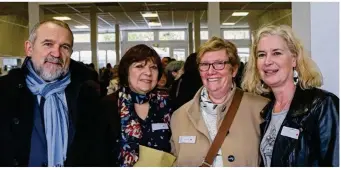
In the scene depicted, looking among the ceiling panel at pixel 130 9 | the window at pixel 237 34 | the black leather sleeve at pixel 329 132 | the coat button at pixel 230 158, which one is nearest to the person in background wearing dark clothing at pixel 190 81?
the coat button at pixel 230 158

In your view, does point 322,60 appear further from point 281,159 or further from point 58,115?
point 58,115

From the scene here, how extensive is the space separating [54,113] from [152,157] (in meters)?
0.53

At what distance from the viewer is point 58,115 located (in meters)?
1.86

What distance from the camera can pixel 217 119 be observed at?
1.89m

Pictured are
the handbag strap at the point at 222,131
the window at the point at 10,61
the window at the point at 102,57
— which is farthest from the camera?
Answer: the window at the point at 102,57

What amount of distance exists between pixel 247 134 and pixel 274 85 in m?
0.28

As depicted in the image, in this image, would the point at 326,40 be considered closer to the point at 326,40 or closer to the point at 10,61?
the point at 326,40

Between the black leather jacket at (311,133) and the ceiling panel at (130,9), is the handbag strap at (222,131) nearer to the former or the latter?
the black leather jacket at (311,133)

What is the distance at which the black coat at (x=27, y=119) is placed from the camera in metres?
1.70

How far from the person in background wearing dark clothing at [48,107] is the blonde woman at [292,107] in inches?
32.9

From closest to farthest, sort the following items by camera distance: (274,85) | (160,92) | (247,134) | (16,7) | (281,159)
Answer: (281,159)
(274,85)
(247,134)
(160,92)
(16,7)

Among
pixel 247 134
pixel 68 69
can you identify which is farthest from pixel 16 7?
pixel 247 134

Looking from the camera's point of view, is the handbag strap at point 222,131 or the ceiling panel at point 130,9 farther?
the ceiling panel at point 130,9

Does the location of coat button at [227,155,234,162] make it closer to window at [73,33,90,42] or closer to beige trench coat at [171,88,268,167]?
beige trench coat at [171,88,268,167]
